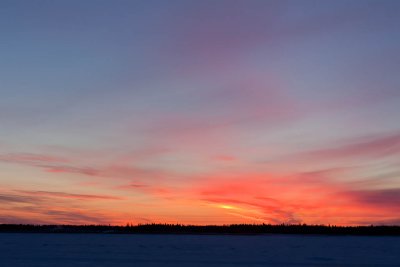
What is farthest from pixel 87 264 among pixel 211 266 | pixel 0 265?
pixel 211 266

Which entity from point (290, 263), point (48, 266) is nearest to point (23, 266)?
point (48, 266)

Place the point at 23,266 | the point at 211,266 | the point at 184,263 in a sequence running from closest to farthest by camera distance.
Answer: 1. the point at 23,266
2. the point at 211,266
3. the point at 184,263

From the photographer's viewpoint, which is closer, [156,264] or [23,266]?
[23,266]

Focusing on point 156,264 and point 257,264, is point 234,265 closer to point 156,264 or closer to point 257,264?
point 257,264

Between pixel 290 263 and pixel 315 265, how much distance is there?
291cm

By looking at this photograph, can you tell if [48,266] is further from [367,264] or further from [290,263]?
[367,264]

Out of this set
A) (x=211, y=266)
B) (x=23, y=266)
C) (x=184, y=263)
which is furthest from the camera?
(x=184, y=263)

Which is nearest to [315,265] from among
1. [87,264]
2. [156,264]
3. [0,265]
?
[156,264]

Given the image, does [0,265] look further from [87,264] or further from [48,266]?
[87,264]

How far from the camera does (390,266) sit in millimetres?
45625

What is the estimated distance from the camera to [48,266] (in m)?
42.2

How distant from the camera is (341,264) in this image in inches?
1893

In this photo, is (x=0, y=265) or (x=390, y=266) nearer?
(x=0, y=265)

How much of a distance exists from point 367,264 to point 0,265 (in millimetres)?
34540
